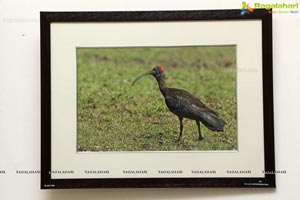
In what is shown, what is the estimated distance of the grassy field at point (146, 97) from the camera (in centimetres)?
90

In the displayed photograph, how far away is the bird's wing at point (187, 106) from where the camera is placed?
2.97 feet

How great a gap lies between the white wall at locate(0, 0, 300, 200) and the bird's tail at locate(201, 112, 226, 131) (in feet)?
0.47

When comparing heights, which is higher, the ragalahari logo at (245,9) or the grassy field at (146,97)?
the ragalahari logo at (245,9)

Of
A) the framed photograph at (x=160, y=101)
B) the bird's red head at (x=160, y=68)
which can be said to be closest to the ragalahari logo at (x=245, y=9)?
the framed photograph at (x=160, y=101)

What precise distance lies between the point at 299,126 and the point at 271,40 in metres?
0.23

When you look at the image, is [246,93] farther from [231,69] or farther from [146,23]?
[146,23]

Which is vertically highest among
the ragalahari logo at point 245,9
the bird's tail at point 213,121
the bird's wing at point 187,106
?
the ragalahari logo at point 245,9

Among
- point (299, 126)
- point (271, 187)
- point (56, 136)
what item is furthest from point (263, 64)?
point (56, 136)

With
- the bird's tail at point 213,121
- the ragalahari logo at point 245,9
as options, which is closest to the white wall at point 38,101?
the ragalahari logo at point 245,9

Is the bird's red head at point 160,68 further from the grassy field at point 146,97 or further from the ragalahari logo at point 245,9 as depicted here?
the ragalahari logo at point 245,9

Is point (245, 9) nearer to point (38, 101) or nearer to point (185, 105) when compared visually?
point (185, 105)

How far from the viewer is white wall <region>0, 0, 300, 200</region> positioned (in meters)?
0.90

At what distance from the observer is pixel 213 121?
900 mm

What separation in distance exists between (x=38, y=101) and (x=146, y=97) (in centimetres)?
28
